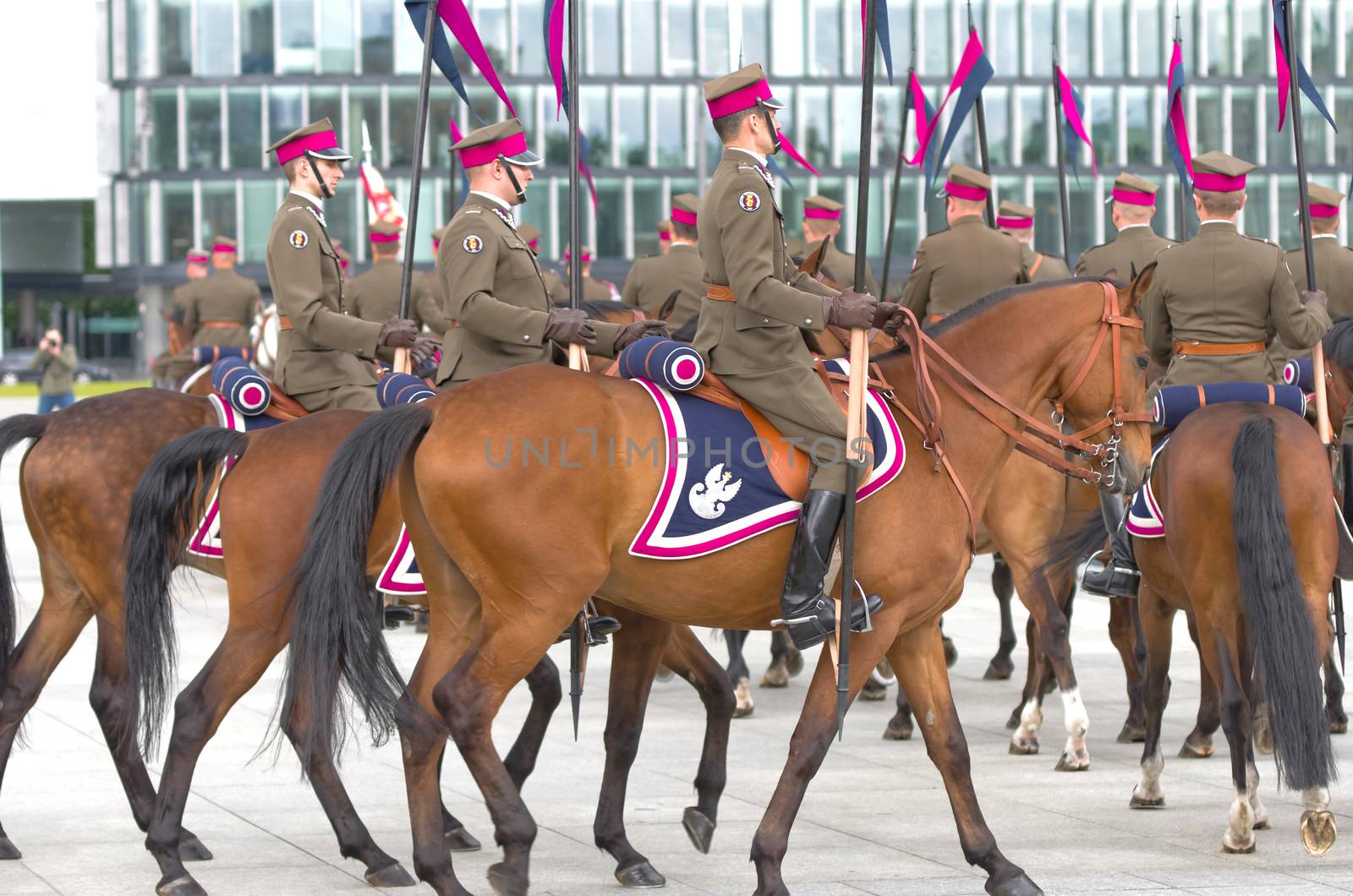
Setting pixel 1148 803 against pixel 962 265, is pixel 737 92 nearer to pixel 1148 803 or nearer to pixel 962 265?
pixel 1148 803

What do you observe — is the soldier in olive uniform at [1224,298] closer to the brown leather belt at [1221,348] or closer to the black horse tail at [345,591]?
the brown leather belt at [1221,348]

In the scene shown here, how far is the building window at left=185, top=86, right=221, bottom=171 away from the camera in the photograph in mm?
57594

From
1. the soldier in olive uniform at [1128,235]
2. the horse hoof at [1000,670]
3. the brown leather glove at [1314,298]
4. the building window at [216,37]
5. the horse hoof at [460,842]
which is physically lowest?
the horse hoof at [1000,670]

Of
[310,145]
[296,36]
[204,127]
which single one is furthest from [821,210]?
[204,127]

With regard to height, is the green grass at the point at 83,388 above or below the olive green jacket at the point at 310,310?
below

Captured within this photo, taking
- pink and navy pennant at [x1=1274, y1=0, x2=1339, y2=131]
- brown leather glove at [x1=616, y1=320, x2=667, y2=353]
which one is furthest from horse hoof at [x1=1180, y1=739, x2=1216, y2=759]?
brown leather glove at [x1=616, y1=320, x2=667, y2=353]

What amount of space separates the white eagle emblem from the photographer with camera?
30069 mm

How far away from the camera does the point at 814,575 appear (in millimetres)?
6660

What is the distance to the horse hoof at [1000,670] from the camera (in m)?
12.4

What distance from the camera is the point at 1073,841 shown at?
7699mm

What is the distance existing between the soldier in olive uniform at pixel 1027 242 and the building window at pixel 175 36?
46.2m

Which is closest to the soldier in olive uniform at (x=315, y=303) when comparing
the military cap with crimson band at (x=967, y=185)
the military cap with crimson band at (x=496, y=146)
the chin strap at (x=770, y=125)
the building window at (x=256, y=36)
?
the military cap with crimson band at (x=496, y=146)

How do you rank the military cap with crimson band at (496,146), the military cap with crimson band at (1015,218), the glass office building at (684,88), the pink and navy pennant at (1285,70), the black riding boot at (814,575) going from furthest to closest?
the glass office building at (684,88) → the military cap with crimson band at (1015,218) → the pink and navy pennant at (1285,70) → the military cap with crimson band at (496,146) → the black riding boot at (814,575)

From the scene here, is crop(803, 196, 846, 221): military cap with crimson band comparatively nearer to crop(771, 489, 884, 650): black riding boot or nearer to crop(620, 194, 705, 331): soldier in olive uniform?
crop(620, 194, 705, 331): soldier in olive uniform
